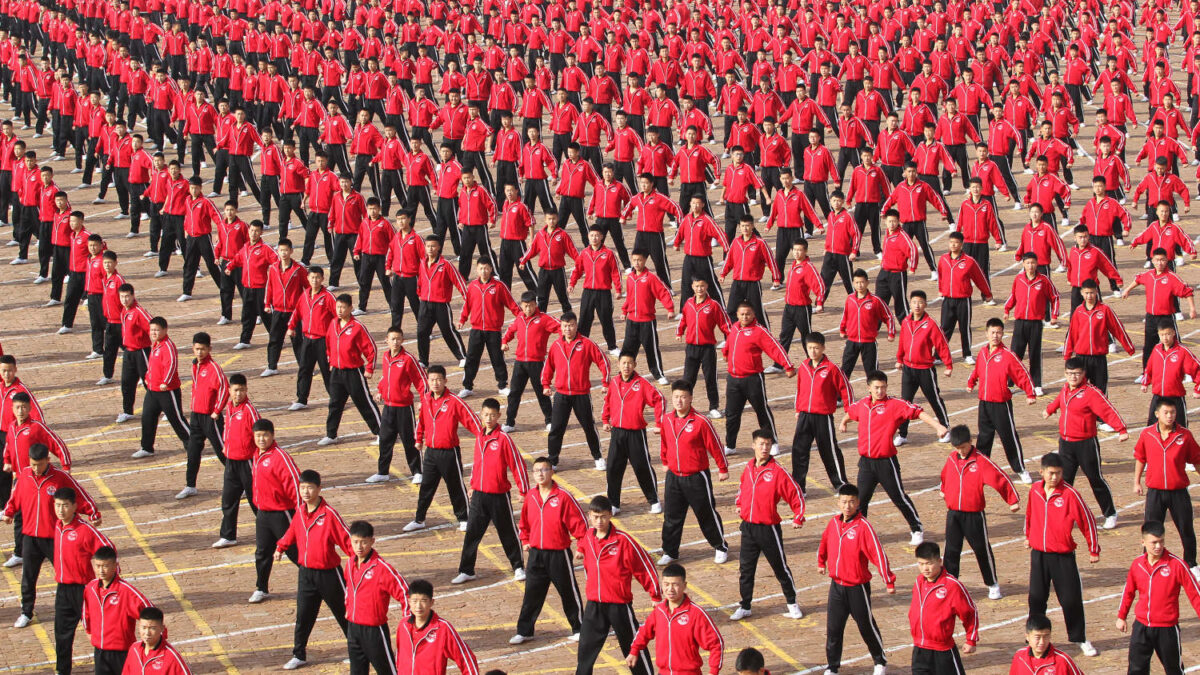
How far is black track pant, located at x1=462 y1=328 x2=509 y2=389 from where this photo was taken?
24.2 metres

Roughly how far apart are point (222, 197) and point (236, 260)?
807cm

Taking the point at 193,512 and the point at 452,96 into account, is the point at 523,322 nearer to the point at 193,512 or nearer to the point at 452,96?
the point at 193,512

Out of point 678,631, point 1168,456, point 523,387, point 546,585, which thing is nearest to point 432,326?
point 523,387

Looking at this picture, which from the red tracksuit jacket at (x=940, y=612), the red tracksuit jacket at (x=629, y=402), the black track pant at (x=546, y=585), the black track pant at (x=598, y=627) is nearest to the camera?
the red tracksuit jacket at (x=940, y=612)

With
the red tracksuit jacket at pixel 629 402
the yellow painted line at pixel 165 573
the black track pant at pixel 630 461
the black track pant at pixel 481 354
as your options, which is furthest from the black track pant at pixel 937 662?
the black track pant at pixel 481 354

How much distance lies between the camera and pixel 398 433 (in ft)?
71.3

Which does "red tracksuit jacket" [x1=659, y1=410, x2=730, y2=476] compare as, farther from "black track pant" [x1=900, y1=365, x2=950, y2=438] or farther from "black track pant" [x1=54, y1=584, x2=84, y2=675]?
"black track pant" [x1=54, y1=584, x2=84, y2=675]

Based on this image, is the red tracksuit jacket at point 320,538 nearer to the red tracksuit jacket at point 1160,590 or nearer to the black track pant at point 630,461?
the black track pant at point 630,461

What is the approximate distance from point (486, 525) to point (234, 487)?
3.05 meters

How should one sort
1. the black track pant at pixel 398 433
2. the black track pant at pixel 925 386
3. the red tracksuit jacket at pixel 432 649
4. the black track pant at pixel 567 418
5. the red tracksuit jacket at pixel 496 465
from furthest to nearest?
the black track pant at pixel 925 386, the black track pant at pixel 567 418, the black track pant at pixel 398 433, the red tracksuit jacket at pixel 496 465, the red tracksuit jacket at pixel 432 649

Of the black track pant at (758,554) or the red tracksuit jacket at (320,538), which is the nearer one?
the red tracksuit jacket at (320,538)

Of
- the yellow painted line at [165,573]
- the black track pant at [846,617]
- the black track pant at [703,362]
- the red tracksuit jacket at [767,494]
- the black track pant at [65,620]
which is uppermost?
the red tracksuit jacket at [767,494]

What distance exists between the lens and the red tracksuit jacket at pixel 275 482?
60.2 ft

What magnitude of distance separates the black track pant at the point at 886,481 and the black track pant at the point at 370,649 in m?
5.69
